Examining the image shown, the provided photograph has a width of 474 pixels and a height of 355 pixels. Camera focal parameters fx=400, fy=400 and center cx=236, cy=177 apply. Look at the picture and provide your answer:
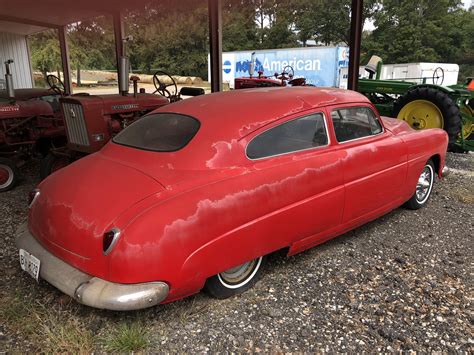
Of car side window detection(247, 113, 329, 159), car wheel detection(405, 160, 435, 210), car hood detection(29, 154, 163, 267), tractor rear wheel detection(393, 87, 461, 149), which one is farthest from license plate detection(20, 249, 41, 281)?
tractor rear wheel detection(393, 87, 461, 149)

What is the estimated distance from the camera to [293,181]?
2852 mm

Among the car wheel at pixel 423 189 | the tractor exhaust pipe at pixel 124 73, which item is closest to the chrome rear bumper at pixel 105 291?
the car wheel at pixel 423 189

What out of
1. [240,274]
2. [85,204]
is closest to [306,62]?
[240,274]

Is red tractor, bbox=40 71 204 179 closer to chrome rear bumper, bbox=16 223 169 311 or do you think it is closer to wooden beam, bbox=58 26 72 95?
chrome rear bumper, bbox=16 223 169 311

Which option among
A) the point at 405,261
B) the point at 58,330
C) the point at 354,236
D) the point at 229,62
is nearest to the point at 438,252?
the point at 405,261

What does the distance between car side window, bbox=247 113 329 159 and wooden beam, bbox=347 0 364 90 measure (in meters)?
3.65

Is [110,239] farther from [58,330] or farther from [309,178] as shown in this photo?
[309,178]

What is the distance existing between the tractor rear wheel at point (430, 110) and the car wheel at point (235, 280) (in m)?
5.01

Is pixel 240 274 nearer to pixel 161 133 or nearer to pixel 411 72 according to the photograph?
pixel 161 133

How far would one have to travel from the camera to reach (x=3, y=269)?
3.26 meters

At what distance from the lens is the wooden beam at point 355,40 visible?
620 cm

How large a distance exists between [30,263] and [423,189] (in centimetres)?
404

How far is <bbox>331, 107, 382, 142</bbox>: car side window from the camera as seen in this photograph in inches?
135

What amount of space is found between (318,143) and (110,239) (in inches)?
70.3
